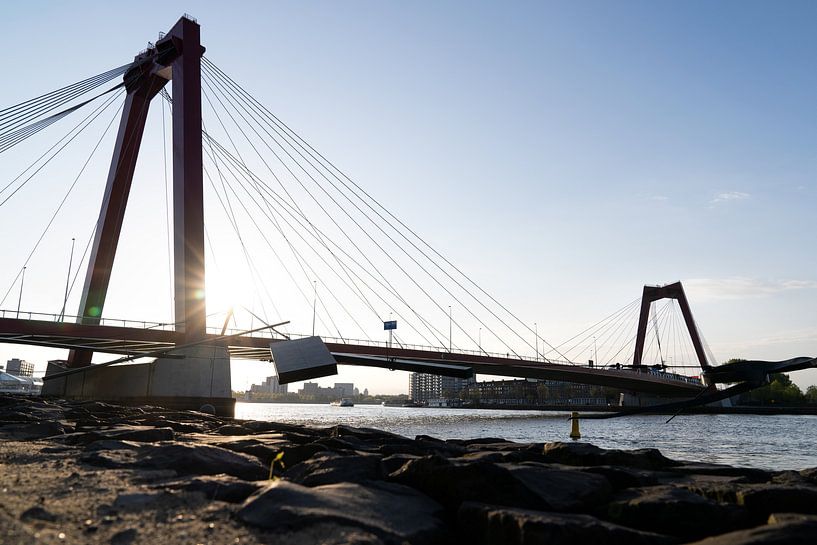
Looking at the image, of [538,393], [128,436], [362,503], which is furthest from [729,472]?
[538,393]

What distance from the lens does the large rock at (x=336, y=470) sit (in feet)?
19.8

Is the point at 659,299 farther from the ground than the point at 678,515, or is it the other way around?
the point at 659,299

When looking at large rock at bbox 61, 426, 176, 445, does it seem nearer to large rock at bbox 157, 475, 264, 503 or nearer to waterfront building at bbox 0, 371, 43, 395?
large rock at bbox 157, 475, 264, 503

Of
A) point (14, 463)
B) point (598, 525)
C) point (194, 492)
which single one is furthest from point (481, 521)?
point (14, 463)

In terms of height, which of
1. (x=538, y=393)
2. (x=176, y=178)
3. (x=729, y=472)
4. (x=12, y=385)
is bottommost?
(x=538, y=393)

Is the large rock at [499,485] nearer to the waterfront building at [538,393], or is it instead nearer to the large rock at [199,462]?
the large rock at [199,462]

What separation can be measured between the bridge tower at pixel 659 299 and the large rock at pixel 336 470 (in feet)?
257

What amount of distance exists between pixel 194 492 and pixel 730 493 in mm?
5696

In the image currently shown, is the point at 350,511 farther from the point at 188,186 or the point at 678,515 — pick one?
the point at 188,186

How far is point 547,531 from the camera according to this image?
3863mm

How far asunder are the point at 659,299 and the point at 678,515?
295 ft

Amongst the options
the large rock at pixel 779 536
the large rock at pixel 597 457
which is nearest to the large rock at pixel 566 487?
the large rock at pixel 779 536

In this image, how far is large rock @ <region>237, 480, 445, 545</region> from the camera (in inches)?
164

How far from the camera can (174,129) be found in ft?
104
